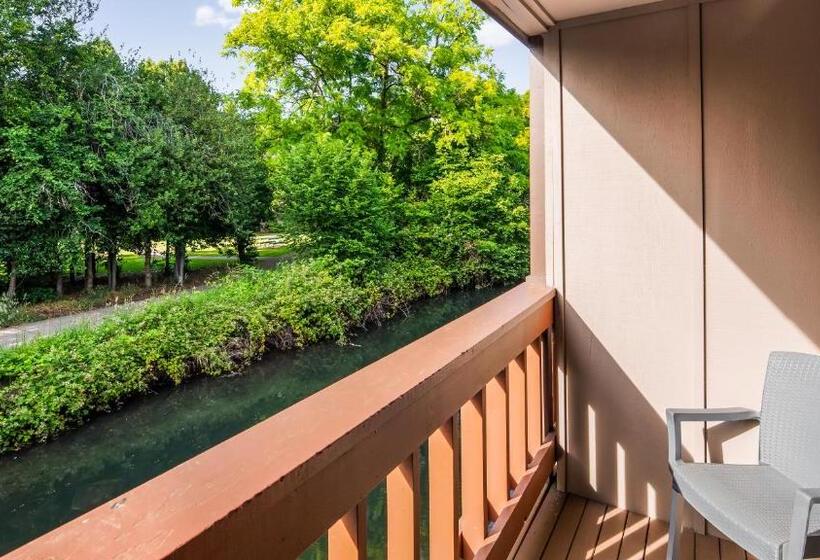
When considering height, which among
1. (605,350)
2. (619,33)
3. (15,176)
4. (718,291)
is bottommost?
(605,350)

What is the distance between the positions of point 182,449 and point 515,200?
32.0ft

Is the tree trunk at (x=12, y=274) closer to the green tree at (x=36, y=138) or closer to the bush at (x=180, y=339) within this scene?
the green tree at (x=36, y=138)

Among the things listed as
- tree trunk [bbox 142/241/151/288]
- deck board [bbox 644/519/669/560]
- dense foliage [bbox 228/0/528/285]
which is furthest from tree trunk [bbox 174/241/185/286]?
deck board [bbox 644/519/669/560]

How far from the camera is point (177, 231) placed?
11891 millimetres

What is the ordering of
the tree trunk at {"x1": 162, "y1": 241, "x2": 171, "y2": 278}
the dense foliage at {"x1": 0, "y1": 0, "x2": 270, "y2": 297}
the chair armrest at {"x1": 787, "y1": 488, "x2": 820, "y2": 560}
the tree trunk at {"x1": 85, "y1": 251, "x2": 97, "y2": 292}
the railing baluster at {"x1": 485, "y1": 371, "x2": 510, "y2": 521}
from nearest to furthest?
the chair armrest at {"x1": 787, "y1": 488, "x2": 820, "y2": 560} → the railing baluster at {"x1": 485, "y1": 371, "x2": 510, "y2": 521} → the dense foliage at {"x1": 0, "y1": 0, "x2": 270, "y2": 297} → the tree trunk at {"x1": 85, "y1": 251, "x2": 97, "y2": 292} → the tree trunk at {"x1": 162, "y1": 241, "x2": 171, "y2": 278}

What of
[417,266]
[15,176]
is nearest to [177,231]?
[15,176]

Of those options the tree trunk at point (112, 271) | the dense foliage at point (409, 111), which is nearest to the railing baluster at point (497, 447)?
the dense foliage at point (409, 111)

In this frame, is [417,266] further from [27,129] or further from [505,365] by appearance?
[505,365]

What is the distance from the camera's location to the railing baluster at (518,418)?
5.96 feet

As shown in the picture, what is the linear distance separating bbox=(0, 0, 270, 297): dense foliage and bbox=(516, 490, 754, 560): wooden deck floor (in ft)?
32.9

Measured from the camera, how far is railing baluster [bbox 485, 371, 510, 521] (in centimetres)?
161

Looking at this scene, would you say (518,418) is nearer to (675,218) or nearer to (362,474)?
(675,218)

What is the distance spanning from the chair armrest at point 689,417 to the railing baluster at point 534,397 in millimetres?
471

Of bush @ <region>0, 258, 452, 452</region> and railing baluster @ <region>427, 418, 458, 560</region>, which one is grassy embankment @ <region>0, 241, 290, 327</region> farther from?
railing baluster @ <region>427, 418, 458, 560</region>
